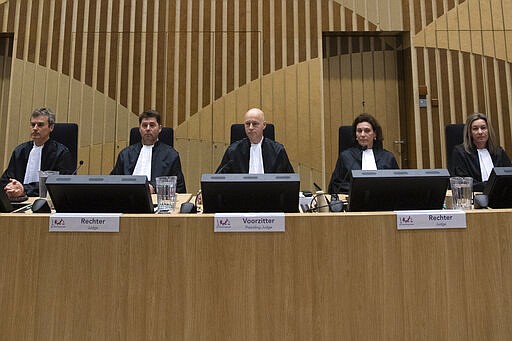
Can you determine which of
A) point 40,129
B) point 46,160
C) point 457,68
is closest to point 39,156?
point 46,160

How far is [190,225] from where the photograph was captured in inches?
43.0

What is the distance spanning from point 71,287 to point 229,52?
3.73m

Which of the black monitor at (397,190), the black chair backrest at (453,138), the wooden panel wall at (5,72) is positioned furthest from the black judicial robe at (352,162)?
the wooden panel wall at (5,72)

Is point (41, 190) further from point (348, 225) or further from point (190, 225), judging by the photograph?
point (348, 225)

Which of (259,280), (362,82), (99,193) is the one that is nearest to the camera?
(259,280)

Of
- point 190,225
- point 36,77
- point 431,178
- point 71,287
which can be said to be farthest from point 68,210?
point 36,77

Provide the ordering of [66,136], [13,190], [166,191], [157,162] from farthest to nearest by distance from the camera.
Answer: [66,136] < [157,162] < [13,190] < [166,191]

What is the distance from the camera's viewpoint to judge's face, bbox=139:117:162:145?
284cm

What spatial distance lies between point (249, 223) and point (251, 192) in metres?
A: 0.14

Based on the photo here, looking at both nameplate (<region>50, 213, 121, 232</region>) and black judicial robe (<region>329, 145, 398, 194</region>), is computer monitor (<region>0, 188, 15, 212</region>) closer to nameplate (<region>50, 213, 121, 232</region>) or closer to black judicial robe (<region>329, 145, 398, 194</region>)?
nameplate (<region>50, 213, 121, 232</region>)

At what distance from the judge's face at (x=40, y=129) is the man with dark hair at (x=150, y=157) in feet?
1.89

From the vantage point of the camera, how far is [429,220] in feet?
3.60

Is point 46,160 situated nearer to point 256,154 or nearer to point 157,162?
point 157,162

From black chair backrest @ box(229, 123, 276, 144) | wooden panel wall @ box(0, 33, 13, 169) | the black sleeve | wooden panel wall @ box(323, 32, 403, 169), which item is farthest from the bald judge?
wooden panel wall @ box(0, 33, 13, 169)
